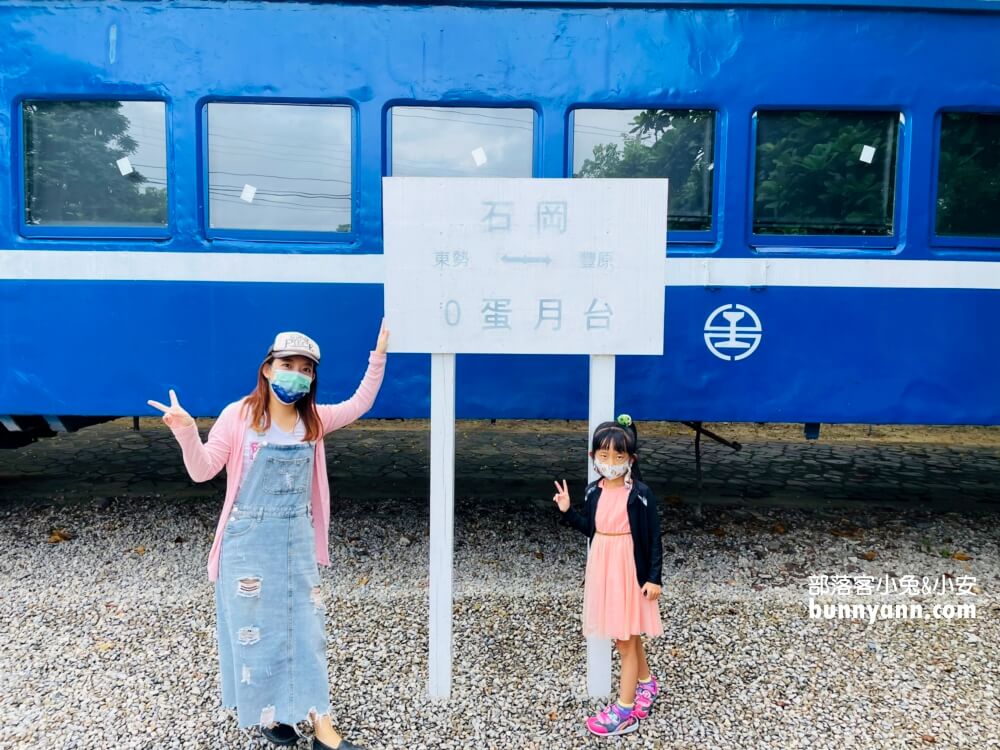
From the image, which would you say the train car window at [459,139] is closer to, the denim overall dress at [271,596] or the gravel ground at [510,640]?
the denim overall dress at [271,596]

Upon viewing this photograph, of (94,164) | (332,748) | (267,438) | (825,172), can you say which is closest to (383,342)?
(267,438)

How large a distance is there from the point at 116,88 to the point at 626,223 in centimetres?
268

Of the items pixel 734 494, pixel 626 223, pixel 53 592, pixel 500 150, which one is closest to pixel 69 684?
pixel 53 592

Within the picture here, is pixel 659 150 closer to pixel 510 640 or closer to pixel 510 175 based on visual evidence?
pixel 510 175

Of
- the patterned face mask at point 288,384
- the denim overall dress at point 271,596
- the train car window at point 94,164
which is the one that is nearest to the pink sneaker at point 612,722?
the denim overall dress at point 271,596

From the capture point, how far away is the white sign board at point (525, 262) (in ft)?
8.55

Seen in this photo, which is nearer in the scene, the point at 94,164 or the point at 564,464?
the point at 94,164

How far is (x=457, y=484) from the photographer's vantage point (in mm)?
5668

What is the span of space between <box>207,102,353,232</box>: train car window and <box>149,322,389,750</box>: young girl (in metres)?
1.57

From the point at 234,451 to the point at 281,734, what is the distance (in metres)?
0.99

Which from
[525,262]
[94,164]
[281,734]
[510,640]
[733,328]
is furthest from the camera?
[94,164]

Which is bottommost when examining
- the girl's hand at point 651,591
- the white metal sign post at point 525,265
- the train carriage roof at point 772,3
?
the girl's hand at point 651,591

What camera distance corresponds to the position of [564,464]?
653 cm

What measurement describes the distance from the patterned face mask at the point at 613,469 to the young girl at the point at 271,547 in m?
0.93
